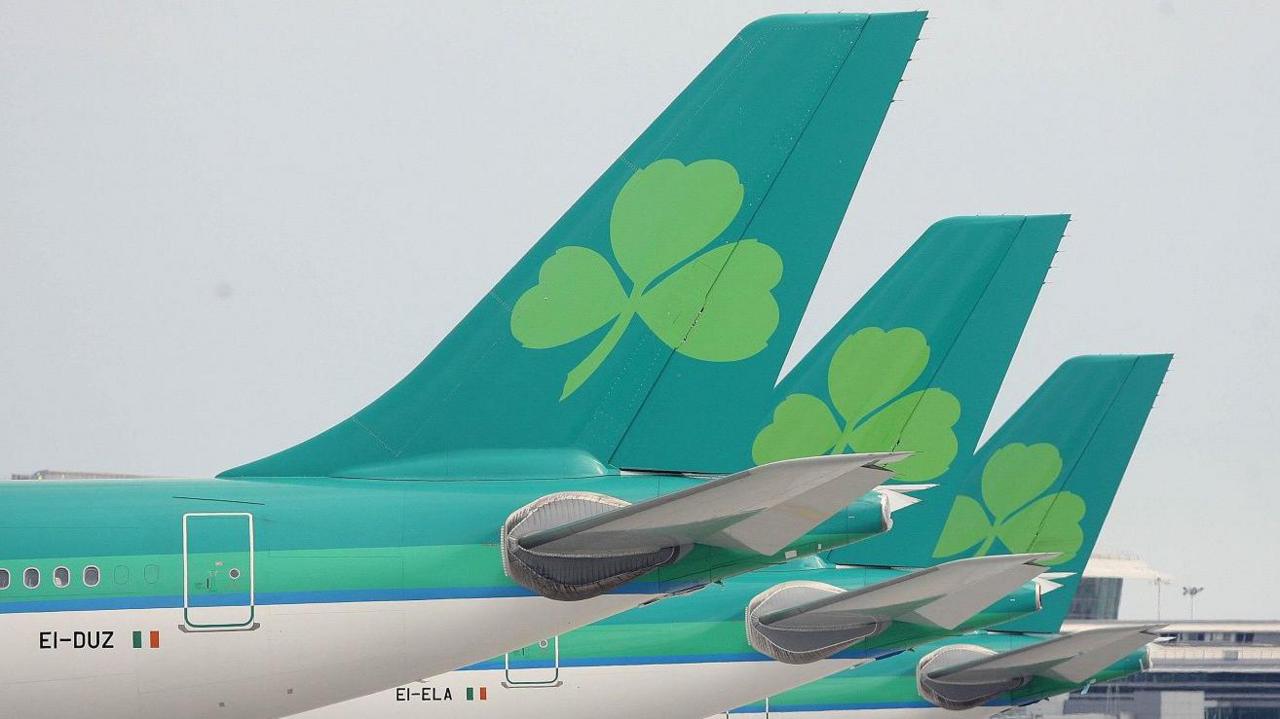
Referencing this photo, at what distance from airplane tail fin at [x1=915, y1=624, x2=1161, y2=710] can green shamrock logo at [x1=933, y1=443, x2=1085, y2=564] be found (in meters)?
1.71

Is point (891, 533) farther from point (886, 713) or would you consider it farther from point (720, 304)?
point (720, 304)

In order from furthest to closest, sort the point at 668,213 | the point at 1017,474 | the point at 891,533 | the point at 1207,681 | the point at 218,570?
the point at 1207,681 → the point at 1017,474 → the point at 891,533 → the point at 668,213 → the point at 218,570

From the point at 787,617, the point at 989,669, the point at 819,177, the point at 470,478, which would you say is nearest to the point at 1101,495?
the point at 989,669

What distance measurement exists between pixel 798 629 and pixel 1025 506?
259 inches

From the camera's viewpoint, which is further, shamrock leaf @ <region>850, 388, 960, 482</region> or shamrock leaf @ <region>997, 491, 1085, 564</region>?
shamrock leaf @ <region>997, 491, 1085, 564</region>

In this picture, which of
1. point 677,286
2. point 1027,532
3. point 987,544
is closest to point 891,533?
point 987,544

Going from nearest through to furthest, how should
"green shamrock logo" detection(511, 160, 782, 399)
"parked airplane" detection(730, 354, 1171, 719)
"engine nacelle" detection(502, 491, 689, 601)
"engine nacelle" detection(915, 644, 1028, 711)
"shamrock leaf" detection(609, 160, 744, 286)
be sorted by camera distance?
"engine nacelle" detection(502, 491, 689, 601) → "green shamrock logo" detection(511, 160, 782, 399) → "shamrock leaf" detection(609, 160, 744, 286) → "parked airplane" detection(730, 354, 1171, 719) → "engine nacelle" detection(915, 644, 1028, 711)

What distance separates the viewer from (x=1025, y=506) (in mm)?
25516

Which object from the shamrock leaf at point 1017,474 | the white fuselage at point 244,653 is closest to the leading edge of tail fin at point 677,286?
the white fuselage at point 244,653

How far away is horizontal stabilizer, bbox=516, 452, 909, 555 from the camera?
1144 cm

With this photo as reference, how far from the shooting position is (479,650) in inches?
525

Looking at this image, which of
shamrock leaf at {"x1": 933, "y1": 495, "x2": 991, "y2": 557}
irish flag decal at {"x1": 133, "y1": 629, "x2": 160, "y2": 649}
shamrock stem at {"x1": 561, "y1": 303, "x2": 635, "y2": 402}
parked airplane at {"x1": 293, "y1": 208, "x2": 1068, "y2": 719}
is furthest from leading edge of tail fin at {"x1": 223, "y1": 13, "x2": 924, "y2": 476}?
shamrock leaf at {"x1": 933, "y1": 495, "x2": 991, "y2": 557}

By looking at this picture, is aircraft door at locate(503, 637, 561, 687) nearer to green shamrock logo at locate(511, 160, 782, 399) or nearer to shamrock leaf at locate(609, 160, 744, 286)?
green shamrock logo at locate(511, 160, 782, 399)

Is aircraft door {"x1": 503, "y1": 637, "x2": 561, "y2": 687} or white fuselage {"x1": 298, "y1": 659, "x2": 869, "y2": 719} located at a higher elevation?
aircraft door {"x1": 503, "y1": 637, "x2": 561, "y2": 687}
